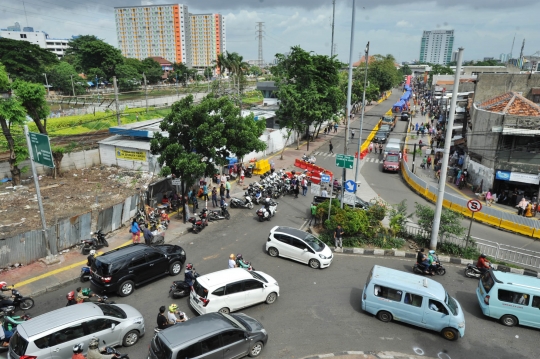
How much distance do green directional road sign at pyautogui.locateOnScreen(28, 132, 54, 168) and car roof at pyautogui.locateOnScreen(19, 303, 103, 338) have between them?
6.35 metres

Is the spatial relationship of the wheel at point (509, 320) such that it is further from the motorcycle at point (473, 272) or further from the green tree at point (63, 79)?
the green tree at point (63, 79)

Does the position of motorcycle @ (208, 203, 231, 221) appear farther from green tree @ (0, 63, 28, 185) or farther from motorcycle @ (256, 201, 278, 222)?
green tree @ (0, 63, 28, 185)

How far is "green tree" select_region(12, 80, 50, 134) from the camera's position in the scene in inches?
906

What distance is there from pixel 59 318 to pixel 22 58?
218ft

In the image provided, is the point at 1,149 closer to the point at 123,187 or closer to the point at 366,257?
the point at 123,187

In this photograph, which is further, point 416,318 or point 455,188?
point 455,188

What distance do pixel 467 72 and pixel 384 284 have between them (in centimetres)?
7175

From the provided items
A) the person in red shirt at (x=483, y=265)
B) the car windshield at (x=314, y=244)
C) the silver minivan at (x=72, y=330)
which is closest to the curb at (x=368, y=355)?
the car windshield at (x=314, y=244)

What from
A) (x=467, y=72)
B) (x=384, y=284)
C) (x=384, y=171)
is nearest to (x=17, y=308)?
(x=384, y=284)

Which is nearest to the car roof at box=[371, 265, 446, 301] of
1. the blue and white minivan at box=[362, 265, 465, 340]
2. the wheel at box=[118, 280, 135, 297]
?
the blue and white minivan at box=[362, 265, 465, 340]

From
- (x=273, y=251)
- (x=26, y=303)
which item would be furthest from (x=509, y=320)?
(x=26, y=303)

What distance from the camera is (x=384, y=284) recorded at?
38.2ft

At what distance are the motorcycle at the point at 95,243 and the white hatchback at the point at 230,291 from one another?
6.49 metres

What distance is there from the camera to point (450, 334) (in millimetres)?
11109
